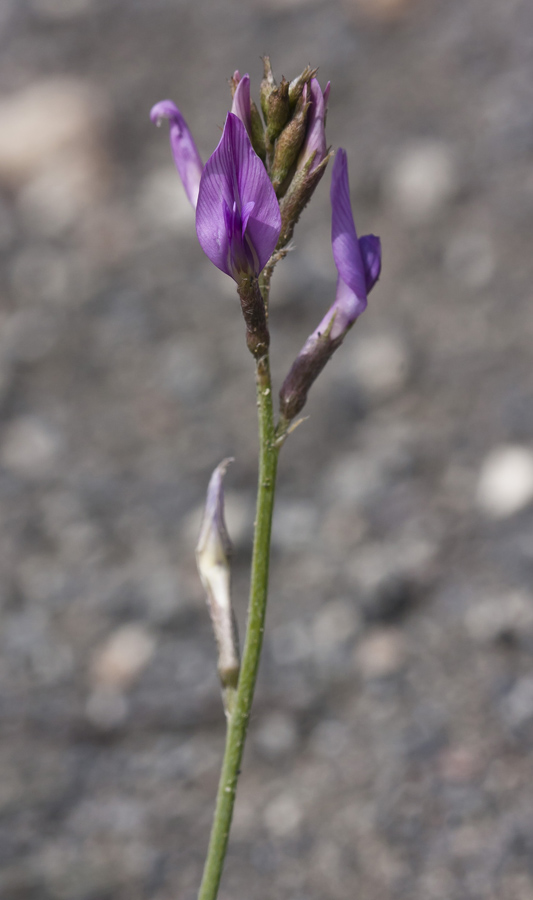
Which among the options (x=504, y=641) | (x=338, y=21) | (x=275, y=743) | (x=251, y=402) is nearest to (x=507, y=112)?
(x=338, y=21)

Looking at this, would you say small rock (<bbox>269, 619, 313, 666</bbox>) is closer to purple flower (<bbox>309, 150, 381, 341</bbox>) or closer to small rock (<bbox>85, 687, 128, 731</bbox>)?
small rock (<bbox>85, 687, 128, 731</bbox>)

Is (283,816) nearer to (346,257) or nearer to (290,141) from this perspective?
→ (346,257)

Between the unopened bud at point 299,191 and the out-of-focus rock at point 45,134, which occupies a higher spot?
the out-of-focus rock at point 45,134

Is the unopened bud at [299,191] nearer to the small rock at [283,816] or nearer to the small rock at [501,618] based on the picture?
the small rock at [283,816]

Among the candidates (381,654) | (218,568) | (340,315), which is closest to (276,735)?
(381,654)

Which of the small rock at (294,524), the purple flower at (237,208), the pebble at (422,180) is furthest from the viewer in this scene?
the pebble at (422,180)

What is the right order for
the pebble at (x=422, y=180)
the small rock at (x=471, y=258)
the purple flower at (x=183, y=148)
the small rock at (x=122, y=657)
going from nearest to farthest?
the purple flower at (x=183, y=148)
the small rock at (x=122, y=657)
the small rock at (x=471, y=258)
the pebble at (x=422, y=180)

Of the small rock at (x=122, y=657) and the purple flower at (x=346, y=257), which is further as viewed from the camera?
the small rock at (x=122, y=657)

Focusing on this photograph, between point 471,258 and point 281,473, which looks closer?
point 281,473

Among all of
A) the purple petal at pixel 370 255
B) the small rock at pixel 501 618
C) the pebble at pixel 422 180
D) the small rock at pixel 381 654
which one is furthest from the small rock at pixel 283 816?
the pebble at pixel 422 180

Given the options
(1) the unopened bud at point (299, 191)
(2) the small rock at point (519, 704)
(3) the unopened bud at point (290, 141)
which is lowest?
(2) the small rock at point (519, 704)
